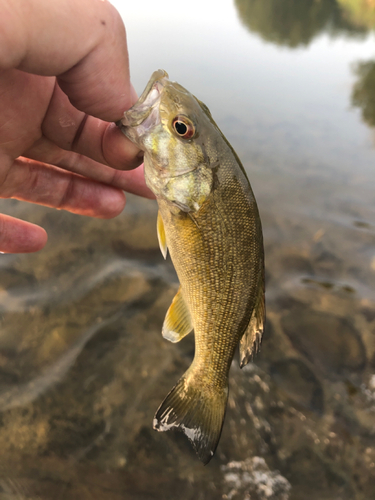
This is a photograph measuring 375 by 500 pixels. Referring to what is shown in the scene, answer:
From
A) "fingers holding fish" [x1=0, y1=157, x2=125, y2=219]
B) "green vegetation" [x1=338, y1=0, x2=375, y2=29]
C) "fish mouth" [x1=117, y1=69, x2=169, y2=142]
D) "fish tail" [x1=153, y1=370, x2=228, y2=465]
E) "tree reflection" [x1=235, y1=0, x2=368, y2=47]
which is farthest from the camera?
"green vegetation" [x1=338, y1=0, x2=375, y2=29]

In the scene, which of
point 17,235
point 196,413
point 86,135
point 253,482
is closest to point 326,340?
point 253,482

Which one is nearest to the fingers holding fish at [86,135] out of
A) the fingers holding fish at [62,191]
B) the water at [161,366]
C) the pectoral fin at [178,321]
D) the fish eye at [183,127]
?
the fish eye at [183,127]

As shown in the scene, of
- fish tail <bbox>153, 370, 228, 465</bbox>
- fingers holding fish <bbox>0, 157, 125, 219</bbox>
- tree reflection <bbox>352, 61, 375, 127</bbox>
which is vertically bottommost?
fish tail <bbox>153, 370, 228, 465</bbox>

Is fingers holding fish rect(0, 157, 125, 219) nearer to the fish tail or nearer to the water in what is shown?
the water

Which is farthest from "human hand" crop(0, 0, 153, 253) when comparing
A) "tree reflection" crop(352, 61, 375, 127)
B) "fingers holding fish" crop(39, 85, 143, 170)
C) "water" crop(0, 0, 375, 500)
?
"tree reflection" crop(352, 61, 375, 127)

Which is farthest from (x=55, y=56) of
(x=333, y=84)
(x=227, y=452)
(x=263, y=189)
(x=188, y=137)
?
(x=333, y=84)

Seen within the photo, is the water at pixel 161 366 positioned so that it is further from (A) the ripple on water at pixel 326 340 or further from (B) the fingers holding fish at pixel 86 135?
(B) the fingers holding fish at pixel 86 135

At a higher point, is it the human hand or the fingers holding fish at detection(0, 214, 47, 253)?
the human hand
